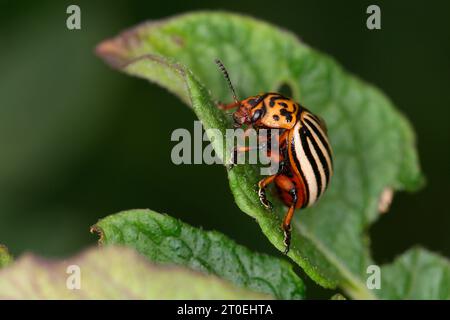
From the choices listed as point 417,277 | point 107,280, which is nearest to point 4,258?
point 107,280

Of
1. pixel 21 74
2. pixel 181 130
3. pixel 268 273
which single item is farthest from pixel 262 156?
pixel 21 74

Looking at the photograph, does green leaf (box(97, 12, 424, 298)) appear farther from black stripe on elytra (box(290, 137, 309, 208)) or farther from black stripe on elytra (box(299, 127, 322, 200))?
black stripe on elytra (box(299, 127, 322, 200))

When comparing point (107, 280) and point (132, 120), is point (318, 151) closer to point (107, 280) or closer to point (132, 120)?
point (107, 280)

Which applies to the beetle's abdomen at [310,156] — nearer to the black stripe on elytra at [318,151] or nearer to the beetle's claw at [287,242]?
the black stripe on elytra at [318,151]

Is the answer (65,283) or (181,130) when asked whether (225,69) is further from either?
(65,283)

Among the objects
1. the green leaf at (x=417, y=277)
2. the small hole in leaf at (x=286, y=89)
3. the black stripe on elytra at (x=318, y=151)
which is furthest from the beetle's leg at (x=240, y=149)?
the green leaf at (x=417, y=277)

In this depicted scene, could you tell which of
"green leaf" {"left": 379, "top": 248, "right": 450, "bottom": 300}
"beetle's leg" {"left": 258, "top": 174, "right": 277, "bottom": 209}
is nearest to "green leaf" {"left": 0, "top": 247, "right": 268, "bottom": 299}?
"beetle's leg" {"left": 258, "top": 174, "right": 277, "bottom": 209}

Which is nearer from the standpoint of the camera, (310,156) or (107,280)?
(107,280)
